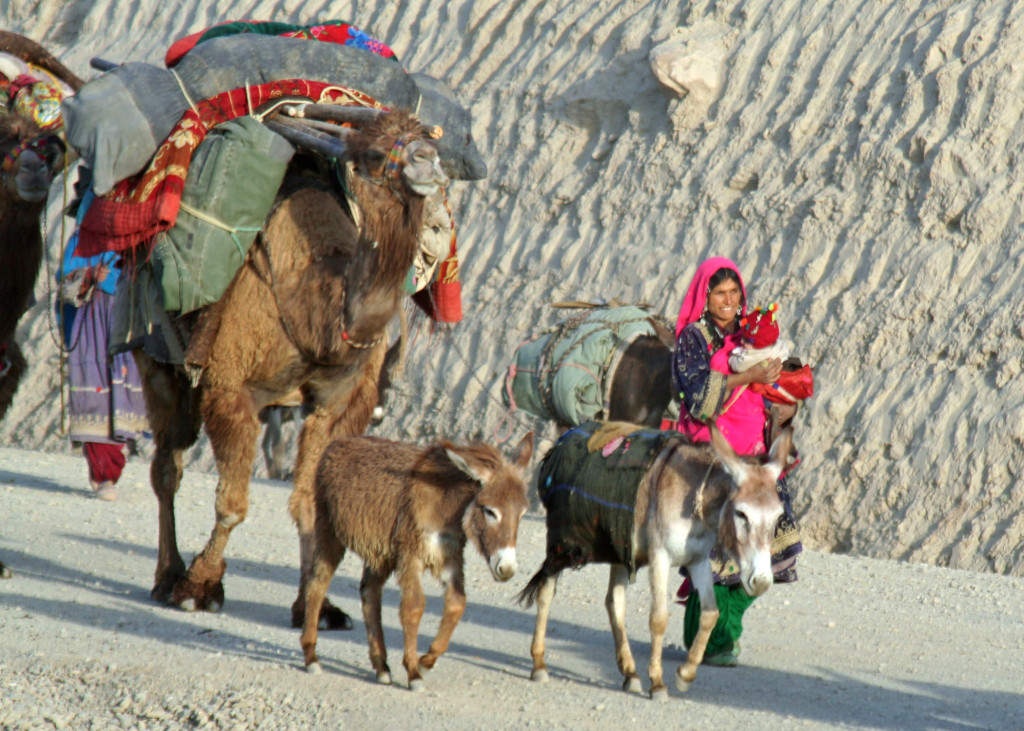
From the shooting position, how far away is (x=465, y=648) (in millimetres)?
5520

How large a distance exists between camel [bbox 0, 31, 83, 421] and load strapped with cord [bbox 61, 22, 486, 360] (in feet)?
2.78

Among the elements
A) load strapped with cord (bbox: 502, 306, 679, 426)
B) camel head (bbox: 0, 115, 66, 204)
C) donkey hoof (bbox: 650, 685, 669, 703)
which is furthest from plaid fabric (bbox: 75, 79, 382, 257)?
load strapped with cord (bbox: 502, 306, 679, 426)

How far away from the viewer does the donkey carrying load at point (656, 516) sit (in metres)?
4.38

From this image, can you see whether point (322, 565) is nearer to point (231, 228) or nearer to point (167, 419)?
point (231, 228)

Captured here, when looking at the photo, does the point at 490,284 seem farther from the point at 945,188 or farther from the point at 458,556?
the point at 458,556

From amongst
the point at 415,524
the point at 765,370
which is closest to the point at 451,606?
the point at 415,524

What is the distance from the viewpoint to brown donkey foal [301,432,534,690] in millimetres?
4309

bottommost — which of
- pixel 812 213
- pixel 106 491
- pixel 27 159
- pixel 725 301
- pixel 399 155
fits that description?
pixel 106 491

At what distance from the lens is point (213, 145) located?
Answer: 5922 millimetres

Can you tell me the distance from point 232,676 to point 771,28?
403 inches

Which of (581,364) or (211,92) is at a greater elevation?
(211,92)

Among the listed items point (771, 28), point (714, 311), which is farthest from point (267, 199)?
point (771, 28)

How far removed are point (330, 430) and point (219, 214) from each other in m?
1.12

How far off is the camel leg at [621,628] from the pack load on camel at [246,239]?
4.40 ft
